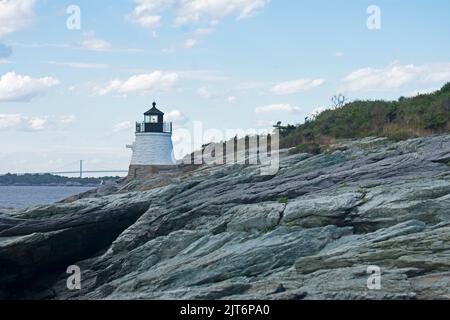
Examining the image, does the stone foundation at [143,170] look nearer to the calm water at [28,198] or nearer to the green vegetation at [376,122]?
the green vegetation at [376,122]

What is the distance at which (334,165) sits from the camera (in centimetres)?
2950

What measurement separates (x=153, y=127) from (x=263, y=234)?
27.7 metres

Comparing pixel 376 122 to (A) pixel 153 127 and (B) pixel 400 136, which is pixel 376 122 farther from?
(A) pixel 153 127

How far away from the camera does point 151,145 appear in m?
48.4

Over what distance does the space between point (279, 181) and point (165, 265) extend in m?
6.86

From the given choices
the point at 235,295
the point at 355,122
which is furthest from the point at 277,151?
the point at 235,295

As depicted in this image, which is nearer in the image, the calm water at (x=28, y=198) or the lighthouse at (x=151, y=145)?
the lighthouse at (x=151, y=145)

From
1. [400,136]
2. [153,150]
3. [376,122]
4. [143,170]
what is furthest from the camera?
[153,150]

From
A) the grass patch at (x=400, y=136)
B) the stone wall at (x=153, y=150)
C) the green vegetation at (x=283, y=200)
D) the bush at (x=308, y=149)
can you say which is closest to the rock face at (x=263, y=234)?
the green vegetation at (x=283, y=200)

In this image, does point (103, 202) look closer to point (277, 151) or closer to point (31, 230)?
point (31, 230)

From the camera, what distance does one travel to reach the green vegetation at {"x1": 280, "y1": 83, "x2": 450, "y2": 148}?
34188 millimetres

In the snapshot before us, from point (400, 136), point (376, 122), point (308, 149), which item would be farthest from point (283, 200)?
point (376, 122)

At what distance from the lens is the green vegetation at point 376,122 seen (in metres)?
34.2

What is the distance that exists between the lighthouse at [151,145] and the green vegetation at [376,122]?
26.7 feet
